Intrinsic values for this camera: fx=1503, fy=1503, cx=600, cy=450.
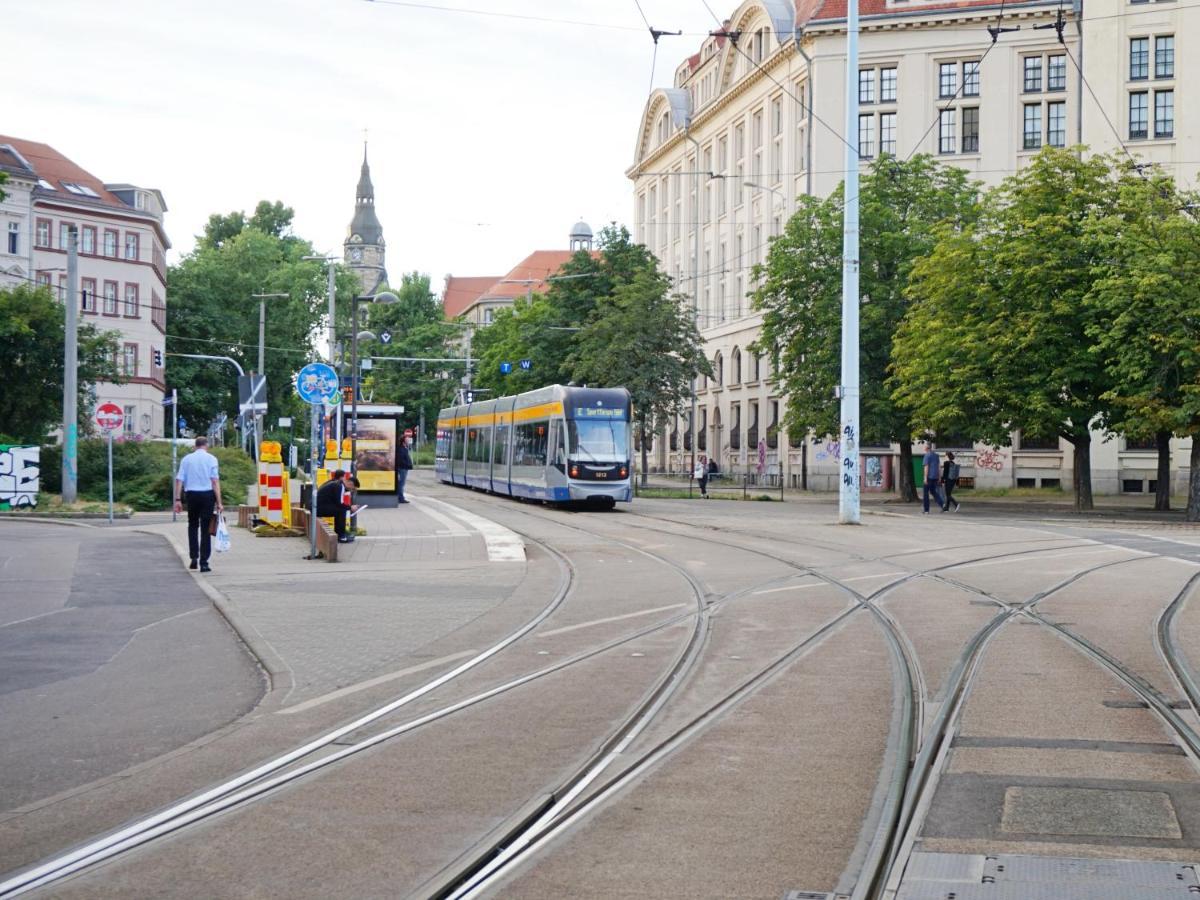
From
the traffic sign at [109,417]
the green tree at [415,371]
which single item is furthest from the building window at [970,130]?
the green tree at [415,371]

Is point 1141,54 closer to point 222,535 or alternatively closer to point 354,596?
point 222,535

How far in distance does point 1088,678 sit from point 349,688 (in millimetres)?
4940

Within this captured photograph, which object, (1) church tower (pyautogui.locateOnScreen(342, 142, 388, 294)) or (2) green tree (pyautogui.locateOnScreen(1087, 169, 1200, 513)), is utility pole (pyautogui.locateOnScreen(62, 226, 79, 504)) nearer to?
(2) green tree (pyautogui.locateOnScreen(1087, 169, 1200, 513))

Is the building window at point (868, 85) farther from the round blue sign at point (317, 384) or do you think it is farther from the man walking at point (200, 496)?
the man walking at point (200, 496)

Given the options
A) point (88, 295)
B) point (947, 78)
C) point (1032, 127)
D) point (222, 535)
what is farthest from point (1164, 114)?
point (88, 295)

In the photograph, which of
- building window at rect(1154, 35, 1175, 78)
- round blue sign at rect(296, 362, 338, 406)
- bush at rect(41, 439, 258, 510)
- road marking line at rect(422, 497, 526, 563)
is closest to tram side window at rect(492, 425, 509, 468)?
bush at rect(41, 439, 258, 510)

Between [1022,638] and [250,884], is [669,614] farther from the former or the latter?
[250,884]

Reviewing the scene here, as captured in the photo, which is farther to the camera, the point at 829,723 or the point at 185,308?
the point at 185,308

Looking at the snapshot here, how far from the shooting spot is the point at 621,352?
58.7 m

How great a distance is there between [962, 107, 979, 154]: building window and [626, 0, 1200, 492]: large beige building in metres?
0.07

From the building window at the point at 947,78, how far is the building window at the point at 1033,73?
2972 millimetres

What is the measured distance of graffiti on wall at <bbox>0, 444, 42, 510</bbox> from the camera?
113ft

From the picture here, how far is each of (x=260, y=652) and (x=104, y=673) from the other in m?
1.30

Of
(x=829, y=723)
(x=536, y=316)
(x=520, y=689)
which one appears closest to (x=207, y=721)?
(x=520, y=689)
